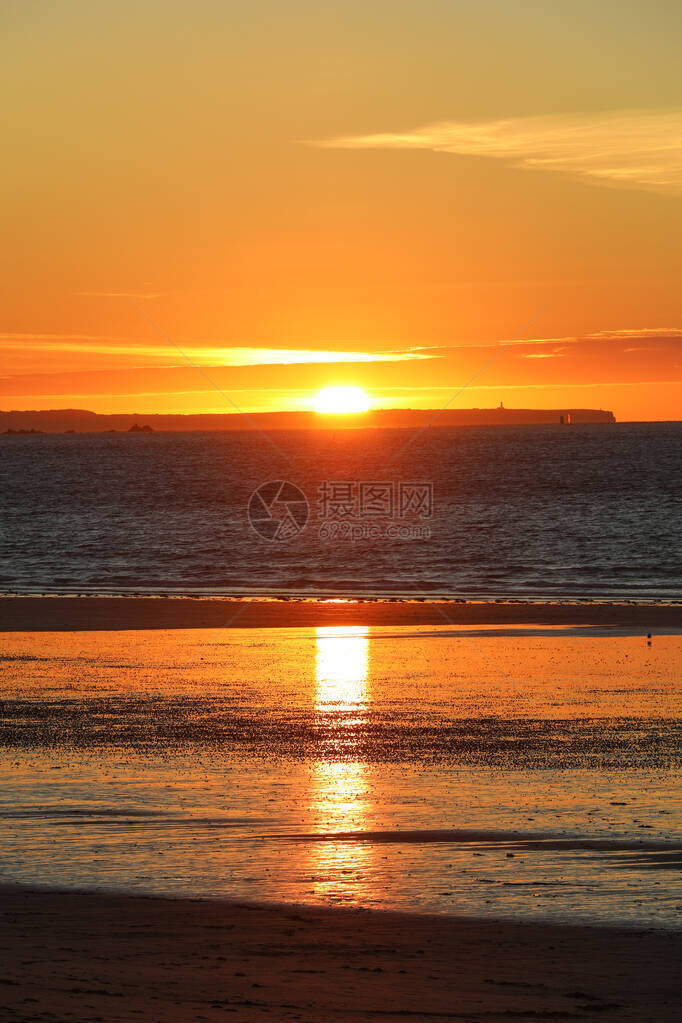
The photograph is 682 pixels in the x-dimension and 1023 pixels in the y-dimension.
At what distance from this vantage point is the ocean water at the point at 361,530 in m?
42.6

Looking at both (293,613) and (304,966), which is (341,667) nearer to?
(293,613)

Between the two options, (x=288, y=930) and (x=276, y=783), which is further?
(x=276, y=783)

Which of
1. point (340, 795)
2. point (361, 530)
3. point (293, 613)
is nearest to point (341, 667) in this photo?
point (340, 795)

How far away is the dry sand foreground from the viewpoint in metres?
6.55

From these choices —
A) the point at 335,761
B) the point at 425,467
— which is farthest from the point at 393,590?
the point at 425,467

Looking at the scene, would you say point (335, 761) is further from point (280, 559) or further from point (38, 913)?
point (280, 559)

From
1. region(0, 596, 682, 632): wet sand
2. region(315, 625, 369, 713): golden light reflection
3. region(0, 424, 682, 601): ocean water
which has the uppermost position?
region(0, 424, 682, 601): ocean water

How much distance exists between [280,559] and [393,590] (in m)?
12.7

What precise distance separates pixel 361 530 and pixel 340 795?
53098 mm

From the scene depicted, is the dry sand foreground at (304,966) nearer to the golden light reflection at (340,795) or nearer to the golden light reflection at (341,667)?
the golden light reflection at (340,795)

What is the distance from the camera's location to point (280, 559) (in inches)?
1994

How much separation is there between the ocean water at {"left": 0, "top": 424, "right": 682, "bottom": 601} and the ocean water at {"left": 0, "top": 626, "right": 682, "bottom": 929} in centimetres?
1830
